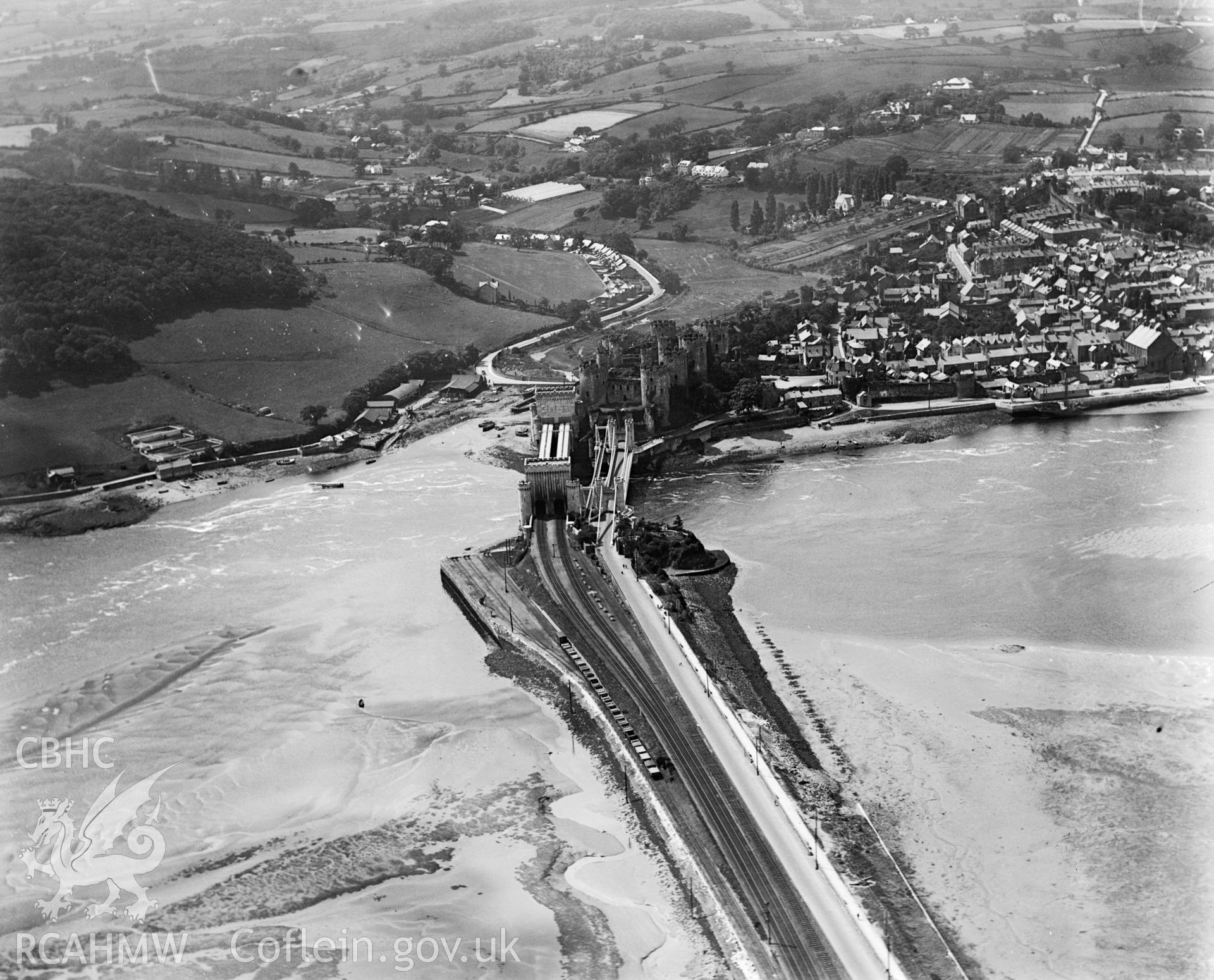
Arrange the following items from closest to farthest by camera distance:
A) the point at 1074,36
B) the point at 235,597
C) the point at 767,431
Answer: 1. the point at 235,597
2. the point at 767,431
3. the point at 1074,36

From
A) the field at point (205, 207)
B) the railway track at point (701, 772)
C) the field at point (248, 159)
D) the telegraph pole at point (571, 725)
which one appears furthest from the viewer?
the field at point (248, 159)

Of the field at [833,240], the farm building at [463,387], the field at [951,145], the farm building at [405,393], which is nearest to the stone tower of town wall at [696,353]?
the farm building at [463,387]

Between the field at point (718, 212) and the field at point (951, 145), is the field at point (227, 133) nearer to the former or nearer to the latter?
the field at point (718, 212)

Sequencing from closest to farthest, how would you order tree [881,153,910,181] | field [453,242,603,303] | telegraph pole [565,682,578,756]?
telegraph pole [565,682,578,756]
field [453,242,603,303]
tree [881,153,910,181]

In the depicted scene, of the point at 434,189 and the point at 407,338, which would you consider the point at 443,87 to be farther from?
the point at 407,338

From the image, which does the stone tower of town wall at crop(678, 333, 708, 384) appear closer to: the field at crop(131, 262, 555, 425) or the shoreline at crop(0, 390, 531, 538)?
the shoreline at crop(0, 390, 531, 538)

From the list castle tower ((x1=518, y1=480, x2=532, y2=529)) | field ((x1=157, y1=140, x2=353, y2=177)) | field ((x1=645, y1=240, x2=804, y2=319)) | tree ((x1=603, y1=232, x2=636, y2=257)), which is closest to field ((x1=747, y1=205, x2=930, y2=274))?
field ((x1=645, y1=240, x2=804, y2=319))

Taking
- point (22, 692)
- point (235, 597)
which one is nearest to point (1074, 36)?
point (235, 597)
